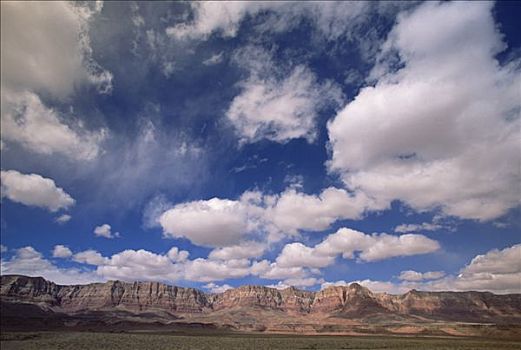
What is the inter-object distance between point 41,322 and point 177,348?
130 meters

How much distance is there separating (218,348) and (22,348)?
109 ft

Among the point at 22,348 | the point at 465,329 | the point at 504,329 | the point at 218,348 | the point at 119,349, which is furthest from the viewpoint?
the point at 465,329

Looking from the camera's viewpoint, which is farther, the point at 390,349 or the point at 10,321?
the point at 10,321

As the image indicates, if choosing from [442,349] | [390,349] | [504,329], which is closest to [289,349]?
[390,349]

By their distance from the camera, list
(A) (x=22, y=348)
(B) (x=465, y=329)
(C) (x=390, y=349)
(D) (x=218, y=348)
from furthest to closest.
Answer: (B) (x=465, y=329)
(C) (x=390, y=349)
(D) (x=218, y=348)
(A) (x=22, y=348)

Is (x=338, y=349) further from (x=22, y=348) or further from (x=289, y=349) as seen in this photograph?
(x=22, y=348)

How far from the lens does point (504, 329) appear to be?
163625mm

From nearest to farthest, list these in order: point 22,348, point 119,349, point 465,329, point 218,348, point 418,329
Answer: point 22,348 → point 119,349 → point 218,348 → point 465,329 → point 418,329

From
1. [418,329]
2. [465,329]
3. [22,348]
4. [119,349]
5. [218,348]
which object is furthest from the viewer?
[418,329]

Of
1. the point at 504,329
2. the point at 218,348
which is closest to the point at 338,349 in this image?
the point at 218,348

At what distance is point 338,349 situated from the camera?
85812mm

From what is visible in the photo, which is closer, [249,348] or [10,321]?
[249,348]

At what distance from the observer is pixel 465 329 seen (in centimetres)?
17938

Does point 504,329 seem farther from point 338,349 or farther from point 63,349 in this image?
point 63,349
